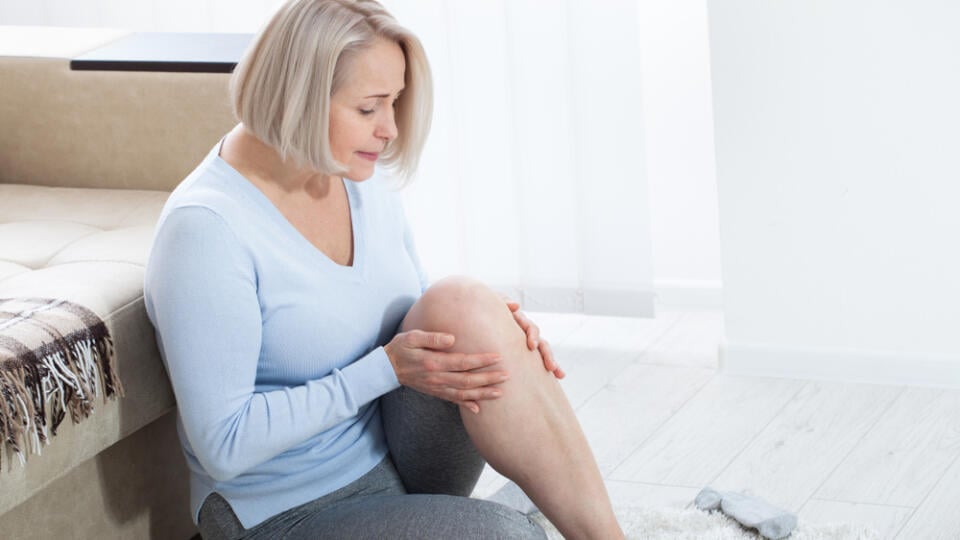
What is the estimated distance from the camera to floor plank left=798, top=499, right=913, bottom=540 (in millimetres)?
1955

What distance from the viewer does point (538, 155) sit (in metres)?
2.85

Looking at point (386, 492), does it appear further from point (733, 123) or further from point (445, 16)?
point (445, 16)

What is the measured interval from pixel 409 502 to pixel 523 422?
18cm

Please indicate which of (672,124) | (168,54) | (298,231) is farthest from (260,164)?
(672,124)

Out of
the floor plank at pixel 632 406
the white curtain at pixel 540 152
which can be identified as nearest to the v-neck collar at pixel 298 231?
the floor plank at pixel 632 406

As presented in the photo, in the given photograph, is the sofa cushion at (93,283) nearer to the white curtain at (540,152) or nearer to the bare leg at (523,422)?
the bare leg at (523,422)

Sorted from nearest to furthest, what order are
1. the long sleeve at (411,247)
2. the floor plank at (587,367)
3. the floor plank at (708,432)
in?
1. the long sleeve at (411,247)
2. the floor plank at (708,432)
3. the floor plank at (587,367)

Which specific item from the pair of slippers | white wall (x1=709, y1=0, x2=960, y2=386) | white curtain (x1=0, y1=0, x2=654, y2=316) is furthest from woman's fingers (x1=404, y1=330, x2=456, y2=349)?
white curtain (x1=0, y1=0, x2=654, y2=316)

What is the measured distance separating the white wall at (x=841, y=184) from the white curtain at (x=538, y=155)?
0.28 meters

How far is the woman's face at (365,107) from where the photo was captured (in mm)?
1566

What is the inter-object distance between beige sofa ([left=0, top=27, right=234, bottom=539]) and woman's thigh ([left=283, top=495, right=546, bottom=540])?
0.30 meters

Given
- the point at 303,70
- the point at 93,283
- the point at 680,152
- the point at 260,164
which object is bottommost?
the point at 680,152

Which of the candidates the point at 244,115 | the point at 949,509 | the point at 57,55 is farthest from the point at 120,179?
the point at 949,509

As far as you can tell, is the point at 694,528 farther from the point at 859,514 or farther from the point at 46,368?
the point at 46,368
